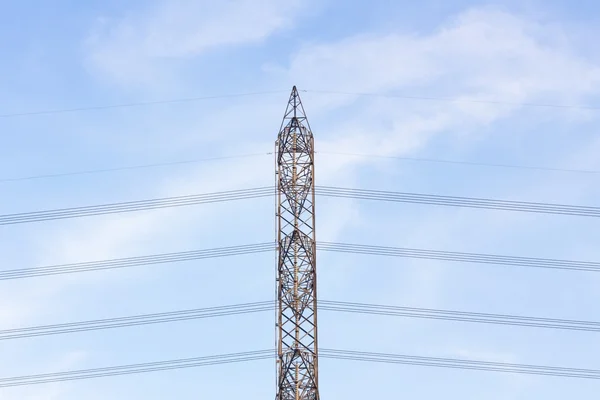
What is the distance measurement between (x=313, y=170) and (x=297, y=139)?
2.95 metres

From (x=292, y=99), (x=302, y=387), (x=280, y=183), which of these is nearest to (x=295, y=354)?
(x=302, y=387)

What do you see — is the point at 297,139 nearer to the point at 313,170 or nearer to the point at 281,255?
the point at 313,170

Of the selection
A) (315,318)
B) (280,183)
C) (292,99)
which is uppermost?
(292,99)

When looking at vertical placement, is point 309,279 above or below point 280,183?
below

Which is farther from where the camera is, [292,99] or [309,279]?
[292,99]

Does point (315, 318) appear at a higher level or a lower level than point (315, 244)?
lower

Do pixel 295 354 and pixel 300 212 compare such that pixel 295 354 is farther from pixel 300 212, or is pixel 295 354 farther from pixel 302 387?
pixel 300 212

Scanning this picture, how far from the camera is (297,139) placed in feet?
278

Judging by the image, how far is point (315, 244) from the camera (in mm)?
81312

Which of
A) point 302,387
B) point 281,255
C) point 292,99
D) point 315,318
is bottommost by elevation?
point 302,387

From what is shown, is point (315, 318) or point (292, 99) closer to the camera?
point (315, 318)

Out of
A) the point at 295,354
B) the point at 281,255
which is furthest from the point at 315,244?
the point at 295,354

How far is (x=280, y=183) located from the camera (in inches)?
3290

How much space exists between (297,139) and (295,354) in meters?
17.5
